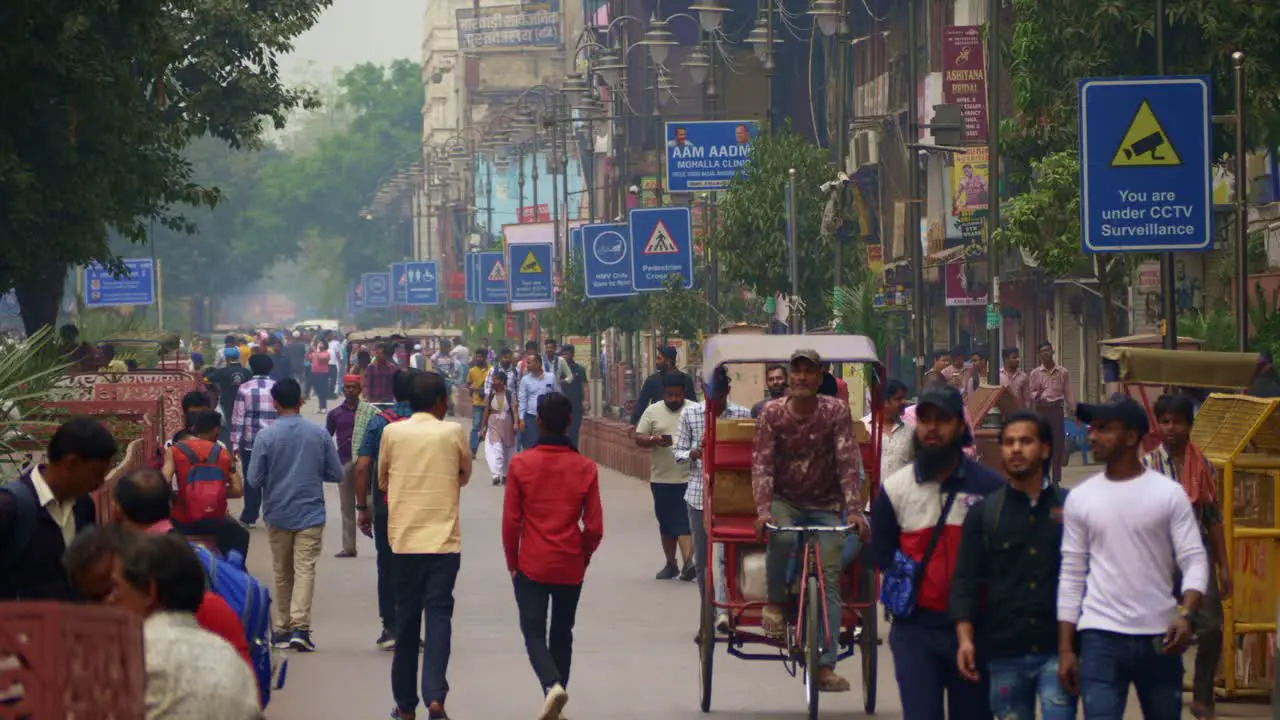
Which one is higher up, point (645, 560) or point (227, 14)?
point (227, 14)

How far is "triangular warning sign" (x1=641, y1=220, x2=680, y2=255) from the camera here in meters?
36.3

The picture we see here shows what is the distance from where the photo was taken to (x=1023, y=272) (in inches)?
1582

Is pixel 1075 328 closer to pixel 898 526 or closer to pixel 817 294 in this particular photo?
pixel 817 294

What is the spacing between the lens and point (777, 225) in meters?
35.4

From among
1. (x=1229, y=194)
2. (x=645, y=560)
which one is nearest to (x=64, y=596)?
(x=645, y=560)

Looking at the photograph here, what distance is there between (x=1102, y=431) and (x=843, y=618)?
13.7 ft

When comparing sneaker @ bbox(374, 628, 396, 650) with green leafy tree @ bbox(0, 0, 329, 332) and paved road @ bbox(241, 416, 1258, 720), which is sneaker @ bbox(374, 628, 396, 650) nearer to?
paved road @ bbox(241, 416, 1258, 720)

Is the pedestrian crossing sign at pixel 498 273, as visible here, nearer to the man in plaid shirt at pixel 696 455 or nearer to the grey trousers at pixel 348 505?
the grey trousers at pixel 348 505

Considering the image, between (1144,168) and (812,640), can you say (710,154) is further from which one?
(812,640)

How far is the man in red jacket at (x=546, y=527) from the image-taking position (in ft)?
34.6

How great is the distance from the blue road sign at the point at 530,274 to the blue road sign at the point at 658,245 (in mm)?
12571

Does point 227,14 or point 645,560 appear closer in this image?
point 645,560

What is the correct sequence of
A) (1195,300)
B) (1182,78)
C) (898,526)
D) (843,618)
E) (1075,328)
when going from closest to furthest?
1. (898,526)
2. (843,618)
3. (1182,78)
4. (1195,300)
5. (1075,328)

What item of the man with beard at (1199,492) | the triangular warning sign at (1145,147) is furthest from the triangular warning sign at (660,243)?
the man with beard at (1199,492)
